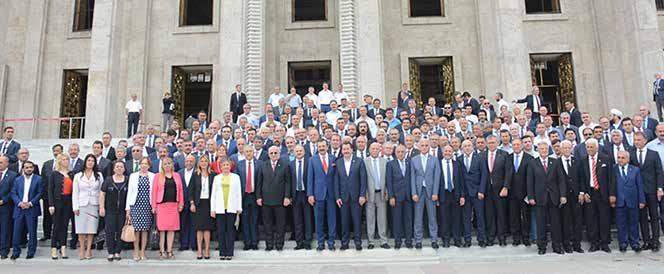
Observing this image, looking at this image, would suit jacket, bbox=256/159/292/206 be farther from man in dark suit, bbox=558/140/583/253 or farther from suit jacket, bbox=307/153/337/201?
man in dark suit, bbox=558/140/583/253

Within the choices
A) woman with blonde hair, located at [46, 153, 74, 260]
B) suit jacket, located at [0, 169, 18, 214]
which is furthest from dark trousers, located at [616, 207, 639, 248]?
suit jacket, located at [0, 169, 18, 214]

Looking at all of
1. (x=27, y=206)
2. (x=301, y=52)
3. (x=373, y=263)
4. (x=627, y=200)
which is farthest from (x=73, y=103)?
(x=627, y=200)

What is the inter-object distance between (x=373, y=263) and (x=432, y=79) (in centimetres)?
1328

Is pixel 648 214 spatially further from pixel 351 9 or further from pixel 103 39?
pixel 103 39

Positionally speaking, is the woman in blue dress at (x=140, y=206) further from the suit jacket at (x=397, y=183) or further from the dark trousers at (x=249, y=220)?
the suit jacket at (x=397, y=183)

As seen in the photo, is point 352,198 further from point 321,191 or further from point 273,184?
point 273,184

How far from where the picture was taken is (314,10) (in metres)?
20.8

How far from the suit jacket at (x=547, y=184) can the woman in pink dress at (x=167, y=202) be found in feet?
20.1

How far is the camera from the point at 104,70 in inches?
715

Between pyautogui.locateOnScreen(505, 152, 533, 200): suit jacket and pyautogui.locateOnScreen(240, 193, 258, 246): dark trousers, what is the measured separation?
4.55 metres

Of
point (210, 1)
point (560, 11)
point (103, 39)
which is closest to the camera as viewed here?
point (103, 39)

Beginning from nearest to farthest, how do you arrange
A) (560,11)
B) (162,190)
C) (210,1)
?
(162,190)
(560,11)
(210,1)

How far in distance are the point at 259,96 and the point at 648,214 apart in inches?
477

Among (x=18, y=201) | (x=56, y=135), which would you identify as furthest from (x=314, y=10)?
(x=18, y=201)
